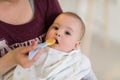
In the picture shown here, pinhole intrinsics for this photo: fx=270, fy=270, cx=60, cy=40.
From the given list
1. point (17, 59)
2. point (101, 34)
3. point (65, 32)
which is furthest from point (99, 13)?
point (17, 59)

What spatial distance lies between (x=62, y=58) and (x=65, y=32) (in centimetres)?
9

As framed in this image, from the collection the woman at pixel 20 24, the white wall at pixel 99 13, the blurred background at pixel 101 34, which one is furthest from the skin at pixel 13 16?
the white wall at pixel 99 13

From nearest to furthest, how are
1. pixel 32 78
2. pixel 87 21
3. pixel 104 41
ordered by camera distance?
pixel 32 78, pixel 104 41, pixel 87 21

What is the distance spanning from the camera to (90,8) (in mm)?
1959

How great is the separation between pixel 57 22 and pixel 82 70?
0.64 feet

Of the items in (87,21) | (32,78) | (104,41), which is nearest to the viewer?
(32,78)

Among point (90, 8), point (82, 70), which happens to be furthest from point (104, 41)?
point (82, 70)

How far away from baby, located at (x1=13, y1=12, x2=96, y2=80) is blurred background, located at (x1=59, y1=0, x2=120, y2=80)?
594mm

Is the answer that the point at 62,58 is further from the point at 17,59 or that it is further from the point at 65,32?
the point at 17,59

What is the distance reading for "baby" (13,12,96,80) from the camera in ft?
2.90

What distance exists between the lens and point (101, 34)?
6.09 ft

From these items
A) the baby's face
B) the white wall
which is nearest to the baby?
the baby's face

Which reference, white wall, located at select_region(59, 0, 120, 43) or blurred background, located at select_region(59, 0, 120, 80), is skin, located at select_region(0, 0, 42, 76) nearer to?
blurred background, located at select_region(59, 0, 120, 80)

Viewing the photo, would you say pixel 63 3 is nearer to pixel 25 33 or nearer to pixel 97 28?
pixel 97 28
